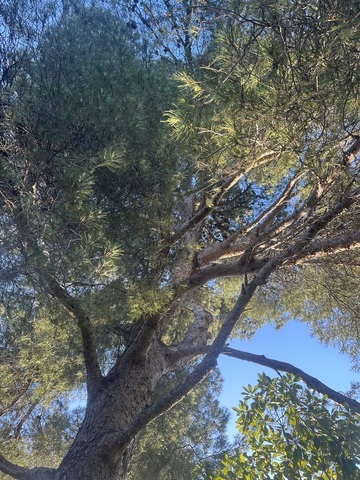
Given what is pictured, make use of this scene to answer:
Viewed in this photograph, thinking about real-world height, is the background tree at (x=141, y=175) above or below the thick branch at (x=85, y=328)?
above

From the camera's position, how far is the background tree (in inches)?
97.3

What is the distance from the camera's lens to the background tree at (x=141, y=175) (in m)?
2.47

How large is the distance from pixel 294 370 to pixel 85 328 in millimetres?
1606

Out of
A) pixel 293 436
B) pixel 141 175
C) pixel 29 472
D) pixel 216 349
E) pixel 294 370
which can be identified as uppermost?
pixel 141 175

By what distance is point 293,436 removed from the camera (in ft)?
6.63

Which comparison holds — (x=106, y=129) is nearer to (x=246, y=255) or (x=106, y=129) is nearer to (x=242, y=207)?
(x=246, y=255)

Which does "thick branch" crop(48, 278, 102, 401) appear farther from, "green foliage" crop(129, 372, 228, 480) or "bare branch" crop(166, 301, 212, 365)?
"green foliage" crop(129, 372, 228, 480)

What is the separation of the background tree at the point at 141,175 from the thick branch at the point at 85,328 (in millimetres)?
15

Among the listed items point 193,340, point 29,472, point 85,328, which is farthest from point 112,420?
point 193,340

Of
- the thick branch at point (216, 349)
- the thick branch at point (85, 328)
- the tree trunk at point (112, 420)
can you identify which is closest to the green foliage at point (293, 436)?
the thick branch at point (216, 349)

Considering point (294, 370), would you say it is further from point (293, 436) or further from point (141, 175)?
point (141, 175)

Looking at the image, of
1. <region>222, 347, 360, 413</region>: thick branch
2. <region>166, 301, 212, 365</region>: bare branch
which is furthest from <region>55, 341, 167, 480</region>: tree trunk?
<region>222, 347, 360, 413</region>: thick branch

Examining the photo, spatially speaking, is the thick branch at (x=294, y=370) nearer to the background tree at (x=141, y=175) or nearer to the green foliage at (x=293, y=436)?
the background tree at (x=141, y=175)

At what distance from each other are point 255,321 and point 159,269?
4.28 meters
